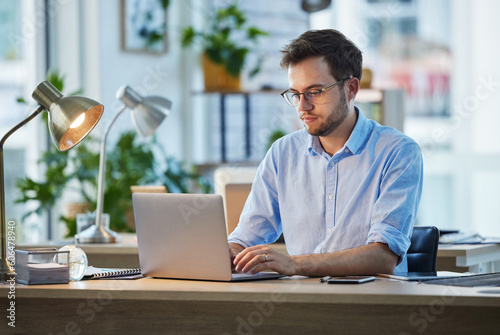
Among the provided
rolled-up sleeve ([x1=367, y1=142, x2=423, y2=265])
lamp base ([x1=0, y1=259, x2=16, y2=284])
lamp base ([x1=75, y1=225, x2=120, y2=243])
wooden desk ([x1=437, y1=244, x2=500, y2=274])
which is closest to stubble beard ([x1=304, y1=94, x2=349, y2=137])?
rolled-up sleeve ([x1=367, y1=142, x2=423, y2=265])

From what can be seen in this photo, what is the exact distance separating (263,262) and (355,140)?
0.58m

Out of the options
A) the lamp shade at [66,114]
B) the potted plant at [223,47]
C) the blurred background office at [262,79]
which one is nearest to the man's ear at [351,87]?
the lamp shade at [66,114]

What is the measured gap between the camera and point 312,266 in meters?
2.25

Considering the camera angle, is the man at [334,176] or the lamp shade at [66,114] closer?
the lamp shade at [66,114]

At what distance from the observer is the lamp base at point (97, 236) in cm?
353

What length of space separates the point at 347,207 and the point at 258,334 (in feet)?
2.10

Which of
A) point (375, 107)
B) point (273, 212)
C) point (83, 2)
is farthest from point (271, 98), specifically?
point (273, 212)

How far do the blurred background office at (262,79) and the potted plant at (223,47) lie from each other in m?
0.11

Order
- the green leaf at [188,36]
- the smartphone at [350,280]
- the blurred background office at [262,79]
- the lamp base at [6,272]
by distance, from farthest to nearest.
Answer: the green leaf at [188,36], the blurred background office at [262,79], the lamp base at [6,272], the smartphone at [350,280]

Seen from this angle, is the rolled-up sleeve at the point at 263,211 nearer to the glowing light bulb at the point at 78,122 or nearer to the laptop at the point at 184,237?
the laptop at the point at 184,237

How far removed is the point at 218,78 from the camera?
18.0 ft

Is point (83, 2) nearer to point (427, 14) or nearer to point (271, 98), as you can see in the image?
point (271, 98)

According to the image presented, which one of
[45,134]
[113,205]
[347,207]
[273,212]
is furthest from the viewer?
[45,134]

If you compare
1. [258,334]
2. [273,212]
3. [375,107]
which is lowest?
[258,334]
